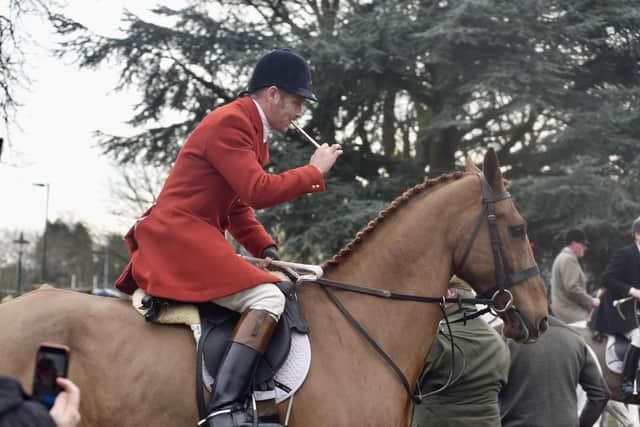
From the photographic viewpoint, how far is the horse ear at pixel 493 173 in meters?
4.32

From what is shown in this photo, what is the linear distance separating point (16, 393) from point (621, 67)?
1602 cm

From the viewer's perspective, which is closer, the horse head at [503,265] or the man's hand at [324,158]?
the man's hand at [324,158]

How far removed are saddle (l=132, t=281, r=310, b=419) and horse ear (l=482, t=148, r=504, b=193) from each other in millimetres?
1382

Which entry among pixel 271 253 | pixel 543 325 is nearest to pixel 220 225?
pixel 271 253

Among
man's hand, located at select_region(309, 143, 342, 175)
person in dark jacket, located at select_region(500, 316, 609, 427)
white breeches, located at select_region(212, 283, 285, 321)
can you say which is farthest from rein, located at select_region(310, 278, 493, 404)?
person in dark jacket, located at select_region(500, 316, 609, 427)

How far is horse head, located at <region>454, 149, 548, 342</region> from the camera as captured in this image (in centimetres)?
423

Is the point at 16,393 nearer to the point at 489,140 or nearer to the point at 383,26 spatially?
the point at 383,26

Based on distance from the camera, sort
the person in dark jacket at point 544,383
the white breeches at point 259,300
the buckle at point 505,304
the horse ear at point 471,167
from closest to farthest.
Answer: the white breeches at point 259,300
the buckle at point 505,304
the horse ear at point 471,167
the person in dark jacket at point 544,383

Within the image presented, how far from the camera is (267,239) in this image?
464cm

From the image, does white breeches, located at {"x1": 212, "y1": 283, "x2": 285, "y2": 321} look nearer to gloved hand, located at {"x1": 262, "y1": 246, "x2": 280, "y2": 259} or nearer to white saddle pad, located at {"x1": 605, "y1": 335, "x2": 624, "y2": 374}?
gloved hand, located at {"x1": 262, "y1": 246, "x2": 280, "y2": 259}

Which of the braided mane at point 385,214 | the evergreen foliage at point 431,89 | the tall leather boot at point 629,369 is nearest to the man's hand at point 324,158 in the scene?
the braided mane at point 385,214

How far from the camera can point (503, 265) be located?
423 cm

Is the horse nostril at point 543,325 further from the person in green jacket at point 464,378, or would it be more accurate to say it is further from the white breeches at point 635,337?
the white breeches at point 635,337

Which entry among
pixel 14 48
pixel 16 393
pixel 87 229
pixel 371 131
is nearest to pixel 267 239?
pixel 16 393
